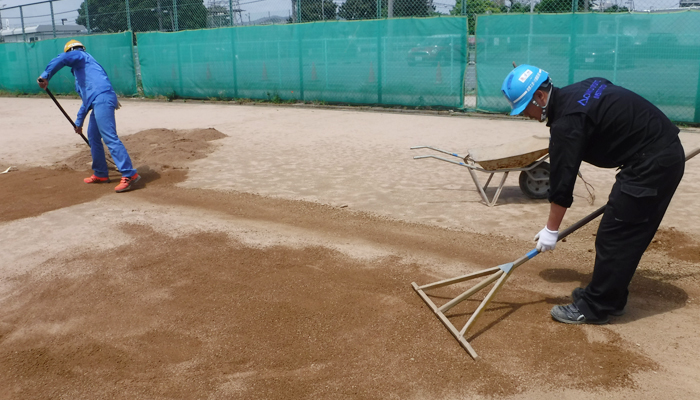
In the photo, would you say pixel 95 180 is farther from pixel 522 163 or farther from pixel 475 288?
pixel 475 288

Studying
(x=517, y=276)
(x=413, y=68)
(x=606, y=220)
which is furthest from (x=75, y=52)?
(x=413, y=68)

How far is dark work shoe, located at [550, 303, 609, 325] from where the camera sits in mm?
3752

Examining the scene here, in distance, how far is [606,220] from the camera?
Result: 3562mm

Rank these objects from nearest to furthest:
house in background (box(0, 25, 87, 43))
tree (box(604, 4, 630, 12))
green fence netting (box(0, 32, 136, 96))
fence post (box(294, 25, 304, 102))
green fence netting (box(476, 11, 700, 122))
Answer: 1. green fence netting (box(476, 11, 700, 122))
2. tree (box(604, 4, 630, 12))
3. fence post (box(294, 25, 304, 102))
4. green fence netting (box(0, 32, 136, 96))
5. house in background (box(0, 25, 87, 43))

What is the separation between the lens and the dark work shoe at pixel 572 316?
148 inches

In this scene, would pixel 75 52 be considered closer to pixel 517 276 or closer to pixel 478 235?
pixel 478 235

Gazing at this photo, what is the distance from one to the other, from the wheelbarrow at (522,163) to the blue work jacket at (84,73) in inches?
168

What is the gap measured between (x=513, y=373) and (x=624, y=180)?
52.5 inches

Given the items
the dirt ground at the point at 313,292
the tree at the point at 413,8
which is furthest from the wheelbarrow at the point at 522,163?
the tree at the point at 413,8

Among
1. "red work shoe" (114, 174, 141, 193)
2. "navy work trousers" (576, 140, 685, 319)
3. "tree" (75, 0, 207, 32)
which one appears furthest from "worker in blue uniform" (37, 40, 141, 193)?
"tree" (75, 0, 207, 32)

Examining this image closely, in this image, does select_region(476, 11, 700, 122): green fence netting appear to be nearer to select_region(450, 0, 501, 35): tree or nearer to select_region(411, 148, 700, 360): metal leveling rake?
select_region(450, 0, 501, 35): tree

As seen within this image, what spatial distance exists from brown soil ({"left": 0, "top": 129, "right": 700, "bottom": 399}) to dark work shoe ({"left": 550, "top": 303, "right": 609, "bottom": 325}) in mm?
47

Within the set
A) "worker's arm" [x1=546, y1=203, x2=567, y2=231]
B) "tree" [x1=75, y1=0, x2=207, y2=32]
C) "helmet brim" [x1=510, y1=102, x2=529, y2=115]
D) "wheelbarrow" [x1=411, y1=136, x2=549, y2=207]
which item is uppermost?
"tree" [x1=75, y1=0, x2=207, y2=32]

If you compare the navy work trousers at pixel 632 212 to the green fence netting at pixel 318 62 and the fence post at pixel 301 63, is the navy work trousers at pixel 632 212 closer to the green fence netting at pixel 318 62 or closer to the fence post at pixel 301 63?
the green fence netting at pixel 318 62
